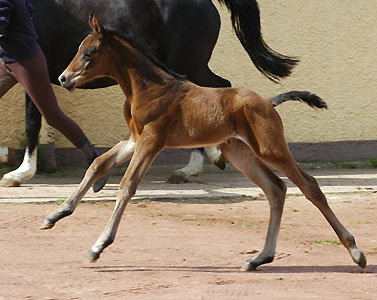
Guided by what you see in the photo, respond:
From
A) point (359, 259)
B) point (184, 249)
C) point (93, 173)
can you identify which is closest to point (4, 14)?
point (93, 173)

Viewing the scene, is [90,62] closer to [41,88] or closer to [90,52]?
[90,52]

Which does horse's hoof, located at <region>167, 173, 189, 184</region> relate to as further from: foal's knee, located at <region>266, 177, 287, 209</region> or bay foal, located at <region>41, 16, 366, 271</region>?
foal's knee, located at <region>266, 177, 287, 209</region>

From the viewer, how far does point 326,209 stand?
5.25 m

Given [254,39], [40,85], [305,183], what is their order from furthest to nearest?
[254,39] < [40,85] < [305,183]

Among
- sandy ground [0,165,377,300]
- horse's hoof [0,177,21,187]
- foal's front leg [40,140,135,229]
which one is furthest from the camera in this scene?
horse's hoof [0,177,21,187]

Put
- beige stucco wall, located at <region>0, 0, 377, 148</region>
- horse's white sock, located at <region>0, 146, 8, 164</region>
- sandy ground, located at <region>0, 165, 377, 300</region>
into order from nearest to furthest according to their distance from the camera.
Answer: sandy ground, located at <region>0, 165, 377, 300</region> → horse's white sock, located at <region>0, 146, 8, 164</region> → beige stucco wall, located at <region>0, 0, 377, 148</region>

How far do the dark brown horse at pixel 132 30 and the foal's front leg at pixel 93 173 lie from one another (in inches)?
109

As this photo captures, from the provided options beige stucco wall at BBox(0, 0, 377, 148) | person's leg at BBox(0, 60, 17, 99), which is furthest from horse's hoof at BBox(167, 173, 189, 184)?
person's leg at BBox(0, 60, 17, 99)

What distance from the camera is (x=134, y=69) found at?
5.38 m

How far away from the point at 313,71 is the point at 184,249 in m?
4.70

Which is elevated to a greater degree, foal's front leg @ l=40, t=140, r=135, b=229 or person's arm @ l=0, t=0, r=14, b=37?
person's arm @ l=0, t=0, r=14, b=37

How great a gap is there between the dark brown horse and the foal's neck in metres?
2.70

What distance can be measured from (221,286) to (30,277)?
3.46ft

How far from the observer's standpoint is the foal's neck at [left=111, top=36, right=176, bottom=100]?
535 centimetres
